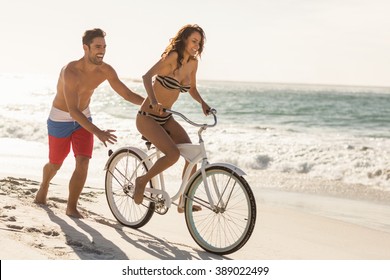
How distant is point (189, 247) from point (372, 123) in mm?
28682

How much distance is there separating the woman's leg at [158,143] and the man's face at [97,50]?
801 mm

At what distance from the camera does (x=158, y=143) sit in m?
5.06

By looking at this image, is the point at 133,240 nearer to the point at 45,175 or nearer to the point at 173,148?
the point at 173,148

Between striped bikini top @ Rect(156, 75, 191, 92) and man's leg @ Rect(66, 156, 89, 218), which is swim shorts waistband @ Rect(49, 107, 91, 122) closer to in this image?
man's leg @ Rect(66, 156, 89, 218)

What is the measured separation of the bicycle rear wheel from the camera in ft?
18.7

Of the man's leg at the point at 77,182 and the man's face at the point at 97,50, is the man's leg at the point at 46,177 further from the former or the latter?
the man's face at the point at 97,50

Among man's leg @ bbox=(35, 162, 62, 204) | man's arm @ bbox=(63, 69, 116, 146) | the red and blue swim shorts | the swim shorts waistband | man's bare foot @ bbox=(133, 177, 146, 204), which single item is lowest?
man's leg @ bbox=(35, 162, 62, 204)

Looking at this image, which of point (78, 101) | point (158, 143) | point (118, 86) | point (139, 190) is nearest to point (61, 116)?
point (78, 101)

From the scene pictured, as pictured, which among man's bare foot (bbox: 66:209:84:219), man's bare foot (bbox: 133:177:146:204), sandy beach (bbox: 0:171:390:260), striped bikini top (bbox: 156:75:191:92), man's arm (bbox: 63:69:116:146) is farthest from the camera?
man's bare foot (bbox: 66:209:84:219)

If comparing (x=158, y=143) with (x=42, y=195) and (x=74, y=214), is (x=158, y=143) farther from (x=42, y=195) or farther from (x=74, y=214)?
(x=42, y=195)

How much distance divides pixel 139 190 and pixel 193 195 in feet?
1.80

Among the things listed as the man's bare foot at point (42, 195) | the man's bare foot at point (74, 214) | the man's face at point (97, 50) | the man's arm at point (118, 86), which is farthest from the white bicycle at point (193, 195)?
the man's face at point (97, 50)

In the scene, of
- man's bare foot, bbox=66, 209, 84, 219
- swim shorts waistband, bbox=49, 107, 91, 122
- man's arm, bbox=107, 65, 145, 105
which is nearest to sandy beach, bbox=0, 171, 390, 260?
man's bare foot, bbox=66, 209, 84, 219

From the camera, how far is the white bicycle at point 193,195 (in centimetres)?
475
